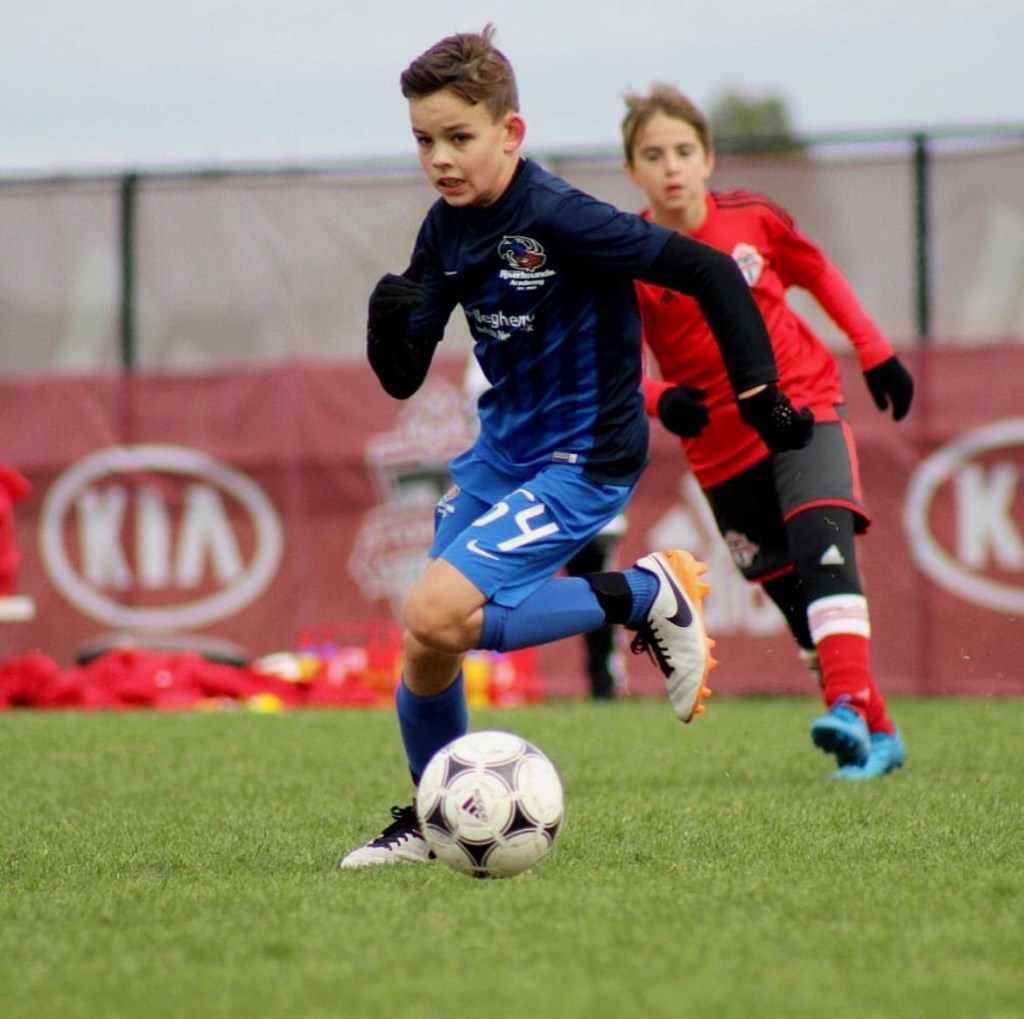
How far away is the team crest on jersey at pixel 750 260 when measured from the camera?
6.53 metres

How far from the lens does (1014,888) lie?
13.1ft

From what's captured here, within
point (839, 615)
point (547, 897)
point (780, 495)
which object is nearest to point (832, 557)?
point (839, 615)

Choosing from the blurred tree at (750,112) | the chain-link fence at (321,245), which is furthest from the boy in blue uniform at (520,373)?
the blurred tree at (750,112)

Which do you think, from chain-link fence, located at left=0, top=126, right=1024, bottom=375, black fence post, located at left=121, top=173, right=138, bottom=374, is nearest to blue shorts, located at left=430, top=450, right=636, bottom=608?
chain-link fence, located at left=0, top=126, right=1024, bottom=375

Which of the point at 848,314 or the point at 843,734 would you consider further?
the point at 848,314

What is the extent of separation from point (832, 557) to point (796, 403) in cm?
55

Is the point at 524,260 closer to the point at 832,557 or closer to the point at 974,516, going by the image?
the point at 832,557

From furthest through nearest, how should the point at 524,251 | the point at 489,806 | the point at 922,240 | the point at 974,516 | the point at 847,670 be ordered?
the point at 922,240
the point at 974,516
the point at 847,670
the point at 524,251
the point at 489,806

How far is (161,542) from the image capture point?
441 inches

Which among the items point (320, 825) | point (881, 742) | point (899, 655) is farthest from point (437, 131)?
point (899, 655)

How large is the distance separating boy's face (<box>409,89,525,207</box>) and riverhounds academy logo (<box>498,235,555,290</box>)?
0.44 feet

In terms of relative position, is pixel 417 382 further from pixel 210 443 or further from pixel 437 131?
pixel 210 443

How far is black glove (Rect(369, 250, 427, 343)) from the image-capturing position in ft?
15.2

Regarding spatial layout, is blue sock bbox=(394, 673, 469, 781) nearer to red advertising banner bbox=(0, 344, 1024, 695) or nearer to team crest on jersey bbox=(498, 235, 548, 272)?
team crest on jersey bbox=(498, 235, 548, 272)
